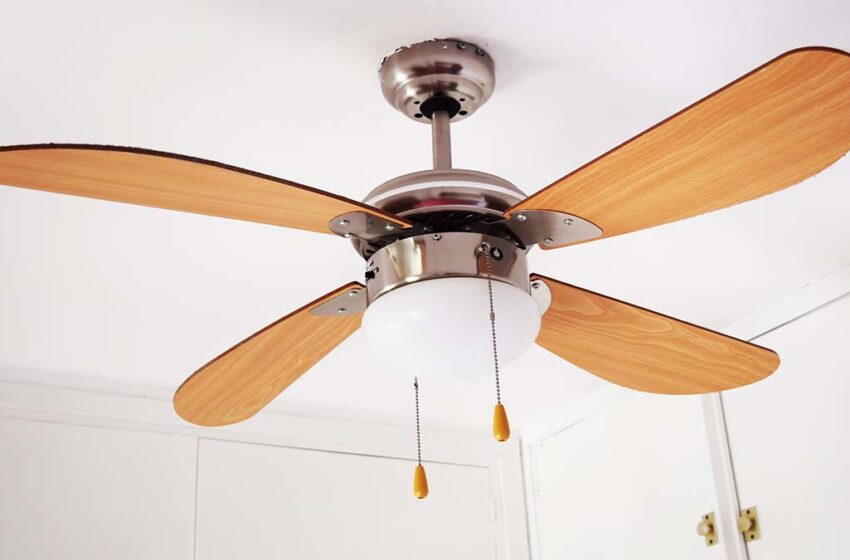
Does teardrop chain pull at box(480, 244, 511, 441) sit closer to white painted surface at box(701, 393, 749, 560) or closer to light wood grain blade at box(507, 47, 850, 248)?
light wood grain blade at box(507, 47, 850, 248)

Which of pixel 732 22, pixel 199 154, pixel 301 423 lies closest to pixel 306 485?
pixel 301 423

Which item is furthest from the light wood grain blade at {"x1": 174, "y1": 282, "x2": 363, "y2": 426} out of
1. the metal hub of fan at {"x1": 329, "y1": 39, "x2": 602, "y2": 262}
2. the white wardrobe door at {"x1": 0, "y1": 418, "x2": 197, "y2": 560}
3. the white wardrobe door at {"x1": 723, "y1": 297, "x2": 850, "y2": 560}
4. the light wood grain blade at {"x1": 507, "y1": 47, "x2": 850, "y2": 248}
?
the white wardrobe door at {"x1": 723, "y1": 297, "x2": 850, "y2": 560}

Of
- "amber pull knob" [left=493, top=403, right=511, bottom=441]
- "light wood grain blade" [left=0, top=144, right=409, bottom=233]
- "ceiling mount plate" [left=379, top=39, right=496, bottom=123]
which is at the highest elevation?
"ceiling mount plate" [left=379, top=39, right=496, bottom=123]

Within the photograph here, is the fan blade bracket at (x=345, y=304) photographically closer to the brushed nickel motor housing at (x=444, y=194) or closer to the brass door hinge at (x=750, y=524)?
the brushed nickel motor housing at (x=444, y=194)

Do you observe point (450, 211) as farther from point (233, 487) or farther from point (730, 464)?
point (233, 487)

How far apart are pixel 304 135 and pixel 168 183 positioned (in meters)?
0.51

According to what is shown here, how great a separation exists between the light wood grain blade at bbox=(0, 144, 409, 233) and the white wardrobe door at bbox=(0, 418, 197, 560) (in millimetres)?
1318

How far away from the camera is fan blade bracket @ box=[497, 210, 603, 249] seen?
4.09ft

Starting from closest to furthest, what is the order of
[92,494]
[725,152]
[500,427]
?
[725,152] → [500,427] → [92,494]

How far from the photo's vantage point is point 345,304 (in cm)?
135

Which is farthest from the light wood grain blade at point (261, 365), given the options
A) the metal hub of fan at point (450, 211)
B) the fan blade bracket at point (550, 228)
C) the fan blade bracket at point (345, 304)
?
the fan blade bracket at point (550, 228)

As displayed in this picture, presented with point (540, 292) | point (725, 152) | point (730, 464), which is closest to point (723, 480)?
point (730, 464)

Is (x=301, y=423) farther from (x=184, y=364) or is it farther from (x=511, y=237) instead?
(x=511, y=237)

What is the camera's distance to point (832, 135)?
106cm
